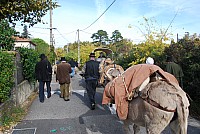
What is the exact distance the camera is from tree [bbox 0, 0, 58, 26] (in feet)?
19.5

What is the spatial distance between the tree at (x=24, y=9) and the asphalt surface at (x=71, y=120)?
2.99m

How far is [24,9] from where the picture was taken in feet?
20.6

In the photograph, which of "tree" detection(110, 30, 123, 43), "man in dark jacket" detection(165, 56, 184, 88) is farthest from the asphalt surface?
"tree" detection(110, 30, 123, 43)

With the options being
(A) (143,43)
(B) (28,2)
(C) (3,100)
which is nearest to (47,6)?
(B) (28,2)

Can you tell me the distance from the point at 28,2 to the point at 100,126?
387 centimetres

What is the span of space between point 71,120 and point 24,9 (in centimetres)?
346

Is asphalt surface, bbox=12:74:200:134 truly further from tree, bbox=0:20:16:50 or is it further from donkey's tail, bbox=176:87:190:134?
tree, bbox=0:20:16:50

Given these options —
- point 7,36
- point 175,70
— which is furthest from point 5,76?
point 175,70

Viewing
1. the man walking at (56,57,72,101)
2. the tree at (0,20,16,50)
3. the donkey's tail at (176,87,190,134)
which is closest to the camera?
the donkey's tail at (176,87,190,134)

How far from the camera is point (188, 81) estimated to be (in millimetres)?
7859

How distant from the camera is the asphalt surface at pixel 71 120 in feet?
19.8

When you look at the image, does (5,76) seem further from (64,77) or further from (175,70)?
(175,70)

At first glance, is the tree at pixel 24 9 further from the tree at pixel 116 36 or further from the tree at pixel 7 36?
the tree at pixel 116 36

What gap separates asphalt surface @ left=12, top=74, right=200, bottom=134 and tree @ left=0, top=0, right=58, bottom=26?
299cm
